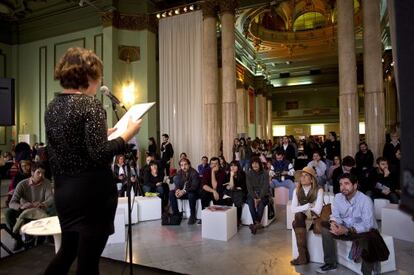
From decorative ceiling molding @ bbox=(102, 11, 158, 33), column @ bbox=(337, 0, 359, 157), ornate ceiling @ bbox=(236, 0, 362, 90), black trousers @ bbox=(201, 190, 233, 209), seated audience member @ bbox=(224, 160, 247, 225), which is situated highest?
ornate ceiling @ bbox=(236, 0, 362, 90)

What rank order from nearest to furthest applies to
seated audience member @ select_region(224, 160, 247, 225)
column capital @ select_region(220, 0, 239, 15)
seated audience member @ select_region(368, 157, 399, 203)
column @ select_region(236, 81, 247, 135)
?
seated audience member @ select_region(368, 157, 399, 203), seated audience member @ select_region(224, 160, 247, 225), column capital @ select_region(220, 0, 239, 15), column @ select_region(236, 81, 247, 135)

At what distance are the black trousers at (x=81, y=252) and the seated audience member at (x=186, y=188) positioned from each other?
4.22m

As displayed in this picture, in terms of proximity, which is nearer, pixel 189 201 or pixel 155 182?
pixel 189 201

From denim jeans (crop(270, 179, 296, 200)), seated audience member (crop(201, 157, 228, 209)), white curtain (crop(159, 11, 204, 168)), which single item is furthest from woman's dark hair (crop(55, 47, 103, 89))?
white curtain (crop(159, 11, 204, 168))

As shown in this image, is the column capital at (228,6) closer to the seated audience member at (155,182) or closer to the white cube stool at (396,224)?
the seated audience member at (155,182)

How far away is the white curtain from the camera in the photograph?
1018 cm

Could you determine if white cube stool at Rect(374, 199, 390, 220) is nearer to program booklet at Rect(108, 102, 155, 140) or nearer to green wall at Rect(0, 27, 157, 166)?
program booklet at Rect(108, 102, 155, 140)

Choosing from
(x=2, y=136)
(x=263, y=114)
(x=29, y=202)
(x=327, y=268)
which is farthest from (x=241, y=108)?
(x=327, y=268)

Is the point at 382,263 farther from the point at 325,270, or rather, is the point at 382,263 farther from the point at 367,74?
the point at 367,74

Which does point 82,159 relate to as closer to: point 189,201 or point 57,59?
point 189,201

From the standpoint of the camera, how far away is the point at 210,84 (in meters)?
9.93

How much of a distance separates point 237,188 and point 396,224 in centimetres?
250

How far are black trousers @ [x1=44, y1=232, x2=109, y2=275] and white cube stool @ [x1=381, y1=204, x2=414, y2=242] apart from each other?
14.4ft

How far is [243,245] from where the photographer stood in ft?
14.2
